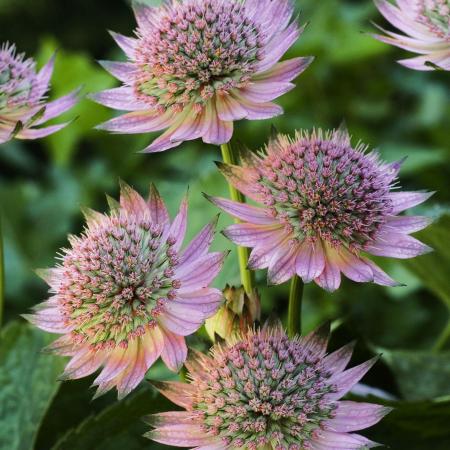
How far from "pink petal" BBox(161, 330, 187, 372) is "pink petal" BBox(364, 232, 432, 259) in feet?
0.54

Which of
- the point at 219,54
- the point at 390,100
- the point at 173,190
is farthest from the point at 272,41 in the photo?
the point at 390,100

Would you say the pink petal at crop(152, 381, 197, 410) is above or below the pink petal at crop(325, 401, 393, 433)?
above

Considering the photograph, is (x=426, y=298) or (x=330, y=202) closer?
(x=330, y=202)

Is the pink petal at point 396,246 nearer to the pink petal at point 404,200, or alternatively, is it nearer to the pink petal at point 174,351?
the pink petal at point 404,200

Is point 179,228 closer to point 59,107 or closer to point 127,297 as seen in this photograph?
point 127,297

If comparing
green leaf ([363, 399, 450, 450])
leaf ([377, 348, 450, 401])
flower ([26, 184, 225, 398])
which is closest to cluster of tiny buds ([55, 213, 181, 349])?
flower ([26, 184, 225, 398])

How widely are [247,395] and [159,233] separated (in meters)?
0.15

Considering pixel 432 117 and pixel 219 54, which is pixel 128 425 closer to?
pixel 219 54

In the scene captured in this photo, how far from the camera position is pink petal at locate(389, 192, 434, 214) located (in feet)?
2.27

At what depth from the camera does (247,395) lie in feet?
2.11

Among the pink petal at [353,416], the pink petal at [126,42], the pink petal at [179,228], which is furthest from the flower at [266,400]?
the pink petal at [126,42]

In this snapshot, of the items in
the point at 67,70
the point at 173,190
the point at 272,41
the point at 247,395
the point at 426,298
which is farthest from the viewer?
the point at 67,70

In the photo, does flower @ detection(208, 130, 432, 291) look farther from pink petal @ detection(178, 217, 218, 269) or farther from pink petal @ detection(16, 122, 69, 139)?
pink petal @ detection(16, 122, 69, 139)

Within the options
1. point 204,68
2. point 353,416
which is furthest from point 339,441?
point 204,68
